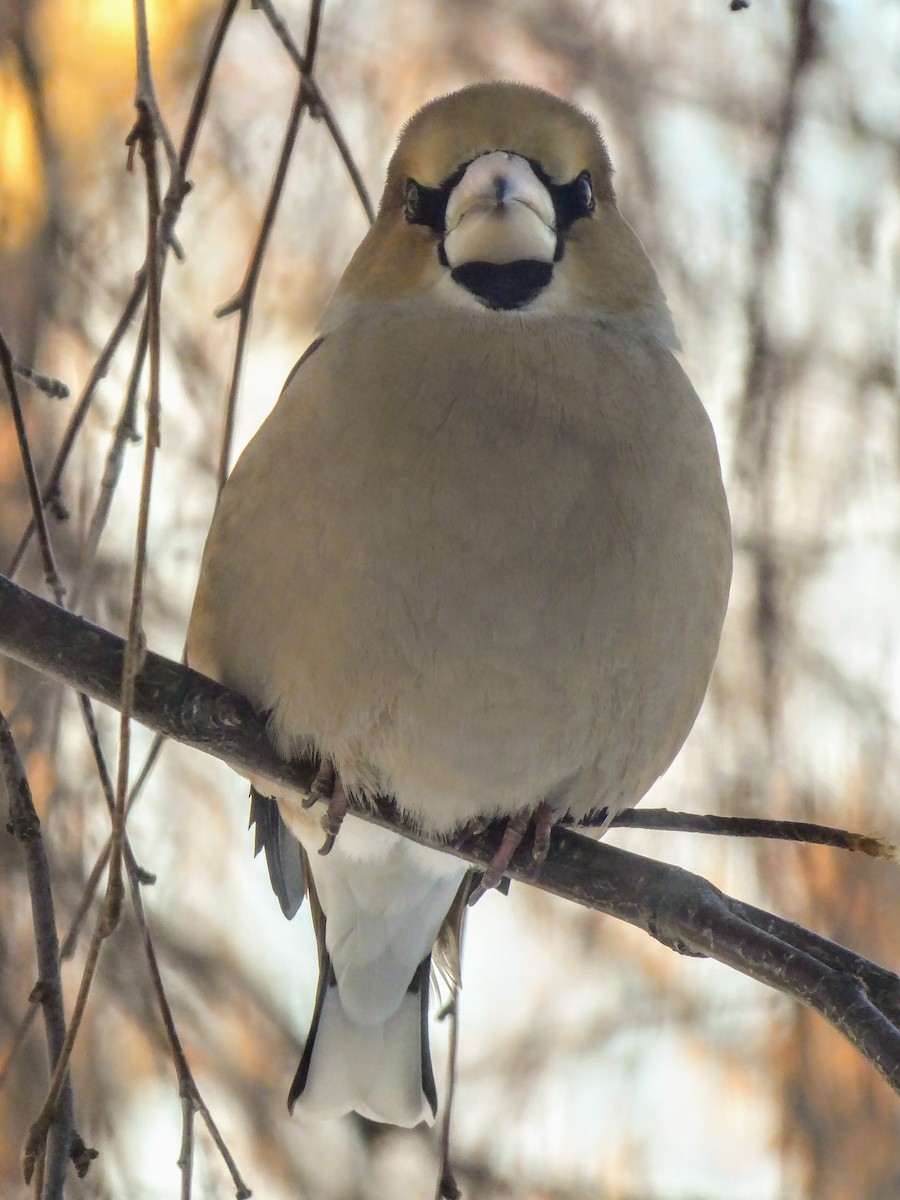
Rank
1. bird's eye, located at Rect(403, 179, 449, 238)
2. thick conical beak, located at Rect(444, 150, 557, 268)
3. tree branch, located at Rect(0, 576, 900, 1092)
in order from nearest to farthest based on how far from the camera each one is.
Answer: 1. tree branch, located at Rect(0, 576, 900, 1092)
2. thick conical beak, located at Rect(444, 150, 557, 268)
3. bird's eye, located at Rect(403, 179, 449, 238)

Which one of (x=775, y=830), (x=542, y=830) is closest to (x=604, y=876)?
(x=542, y=830)

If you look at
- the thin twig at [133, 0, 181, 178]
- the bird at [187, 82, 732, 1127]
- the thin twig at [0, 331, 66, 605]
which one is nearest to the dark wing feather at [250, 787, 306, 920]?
the bird at [187, 82, 732, 1127]

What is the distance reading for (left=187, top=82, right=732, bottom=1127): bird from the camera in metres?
1.97

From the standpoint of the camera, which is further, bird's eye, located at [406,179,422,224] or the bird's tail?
the bird's tail

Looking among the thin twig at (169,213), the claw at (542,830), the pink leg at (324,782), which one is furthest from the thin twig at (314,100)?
the claw at (542,830)

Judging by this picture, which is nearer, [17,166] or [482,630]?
[482,630]

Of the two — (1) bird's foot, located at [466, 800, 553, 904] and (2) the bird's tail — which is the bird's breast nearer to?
(1) bird's foot, located at [466, 800, 553, 904]

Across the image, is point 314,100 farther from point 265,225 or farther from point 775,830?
point 775,830

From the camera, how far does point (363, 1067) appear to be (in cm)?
262

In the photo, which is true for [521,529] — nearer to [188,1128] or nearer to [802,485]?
[188,1128]

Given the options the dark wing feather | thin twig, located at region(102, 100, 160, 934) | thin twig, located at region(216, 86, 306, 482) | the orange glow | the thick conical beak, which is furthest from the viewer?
the orange glow

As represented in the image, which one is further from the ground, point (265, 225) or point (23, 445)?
point (265, 225)

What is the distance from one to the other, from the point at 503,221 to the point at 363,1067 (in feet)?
4.95

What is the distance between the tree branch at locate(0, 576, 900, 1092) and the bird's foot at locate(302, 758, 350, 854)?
22 mm
